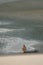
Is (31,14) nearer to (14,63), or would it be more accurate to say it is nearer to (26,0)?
(26,0)

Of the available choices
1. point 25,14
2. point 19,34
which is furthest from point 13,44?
point 25,14

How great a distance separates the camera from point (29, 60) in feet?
3.28

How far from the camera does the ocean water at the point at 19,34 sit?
1.01m

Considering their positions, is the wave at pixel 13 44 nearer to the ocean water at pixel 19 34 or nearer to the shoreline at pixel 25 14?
the ocean water at pixel 19 34

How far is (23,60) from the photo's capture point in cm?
100

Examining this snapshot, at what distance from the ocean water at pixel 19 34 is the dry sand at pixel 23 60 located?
0.13 ft

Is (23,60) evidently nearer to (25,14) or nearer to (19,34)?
(19,34)

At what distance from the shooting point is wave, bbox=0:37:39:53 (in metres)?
1.00

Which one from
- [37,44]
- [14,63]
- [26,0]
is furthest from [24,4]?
[14,63]

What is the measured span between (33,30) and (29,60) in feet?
0.68

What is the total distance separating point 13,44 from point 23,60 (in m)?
0.13

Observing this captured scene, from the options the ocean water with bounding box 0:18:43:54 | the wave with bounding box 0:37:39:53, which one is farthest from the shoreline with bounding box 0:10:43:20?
the wave with bounding box 0:37:39:53

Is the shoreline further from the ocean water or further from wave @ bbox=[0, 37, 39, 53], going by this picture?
wave @ bbox=[0, 37, 39, 53]

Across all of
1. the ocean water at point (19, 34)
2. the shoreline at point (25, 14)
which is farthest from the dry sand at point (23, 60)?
the shoreline at point (25, 14)
